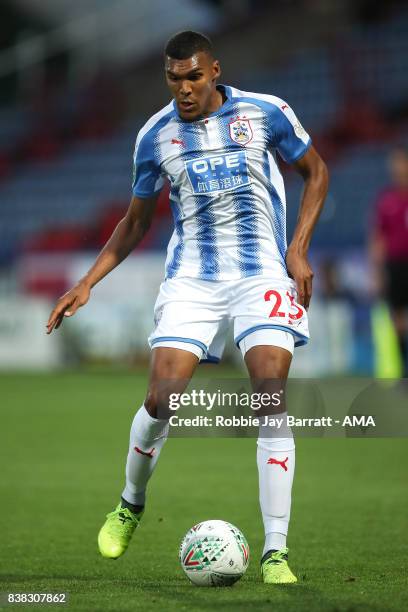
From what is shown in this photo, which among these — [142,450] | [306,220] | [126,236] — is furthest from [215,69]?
[142,450]

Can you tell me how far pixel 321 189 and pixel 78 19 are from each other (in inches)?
869

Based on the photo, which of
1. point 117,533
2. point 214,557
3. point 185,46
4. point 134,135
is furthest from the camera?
point 134,135

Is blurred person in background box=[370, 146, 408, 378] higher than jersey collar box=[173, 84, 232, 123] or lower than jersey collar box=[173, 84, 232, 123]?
higher

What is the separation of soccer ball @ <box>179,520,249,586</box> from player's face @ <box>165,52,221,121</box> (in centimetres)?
165

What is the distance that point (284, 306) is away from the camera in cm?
459

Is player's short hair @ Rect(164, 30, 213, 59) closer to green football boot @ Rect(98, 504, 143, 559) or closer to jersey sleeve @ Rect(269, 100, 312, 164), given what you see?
jersey sleeve @ Rect(269, 100, 312, 164)

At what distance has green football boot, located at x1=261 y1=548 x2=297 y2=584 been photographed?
13.9 ft

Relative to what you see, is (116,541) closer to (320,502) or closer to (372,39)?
(320,502)

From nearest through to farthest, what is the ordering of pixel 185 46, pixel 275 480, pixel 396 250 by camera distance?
pixel 275 480 < pixel 185 46 < pixel 396 250

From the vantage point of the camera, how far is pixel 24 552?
508cm

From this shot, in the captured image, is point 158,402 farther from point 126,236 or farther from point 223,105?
point 223,105

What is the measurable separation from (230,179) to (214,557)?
150cm

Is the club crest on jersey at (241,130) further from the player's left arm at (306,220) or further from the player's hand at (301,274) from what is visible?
the player's hand at (301,274)

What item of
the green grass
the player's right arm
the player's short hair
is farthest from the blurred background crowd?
the player's short hair
